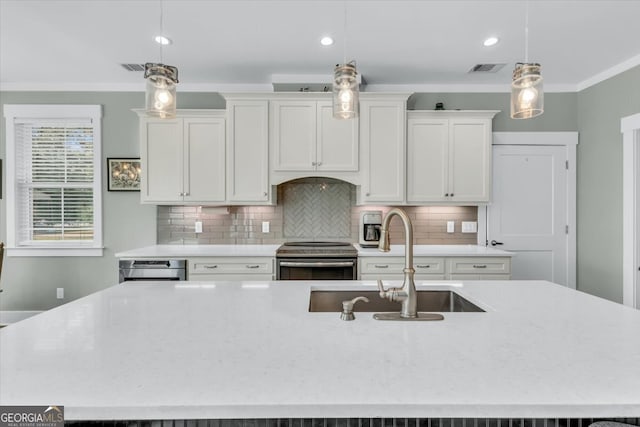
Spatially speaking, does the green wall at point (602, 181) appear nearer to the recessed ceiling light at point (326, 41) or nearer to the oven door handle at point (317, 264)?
the oven door handle at point (317, 264)

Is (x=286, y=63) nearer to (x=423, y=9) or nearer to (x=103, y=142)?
(x=423, y=9)

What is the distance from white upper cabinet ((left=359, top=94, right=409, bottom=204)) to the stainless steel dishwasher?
1.85m

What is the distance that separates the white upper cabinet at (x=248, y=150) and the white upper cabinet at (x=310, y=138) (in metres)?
0.10

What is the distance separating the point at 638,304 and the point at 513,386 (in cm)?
349

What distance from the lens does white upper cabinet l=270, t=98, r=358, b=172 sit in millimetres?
3385

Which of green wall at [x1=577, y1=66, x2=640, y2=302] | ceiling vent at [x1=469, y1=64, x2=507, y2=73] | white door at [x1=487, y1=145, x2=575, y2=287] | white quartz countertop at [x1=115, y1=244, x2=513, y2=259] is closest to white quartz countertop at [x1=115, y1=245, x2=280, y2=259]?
white quartz countertop at [x1=115, y1=244, x2=513, y2=259]

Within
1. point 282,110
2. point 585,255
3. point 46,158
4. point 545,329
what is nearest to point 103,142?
point 46,158

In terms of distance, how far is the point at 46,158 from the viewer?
382cm

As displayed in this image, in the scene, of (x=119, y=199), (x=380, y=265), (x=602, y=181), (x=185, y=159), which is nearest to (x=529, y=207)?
(x=602, y=181)

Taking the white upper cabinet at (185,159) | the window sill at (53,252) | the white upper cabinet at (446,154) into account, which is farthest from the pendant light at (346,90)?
the window sill at (53,252)

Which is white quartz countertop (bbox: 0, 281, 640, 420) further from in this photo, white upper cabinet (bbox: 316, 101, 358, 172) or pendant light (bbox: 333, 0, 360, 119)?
white upper cabinet (bbox: 316, 101, 358, 172)

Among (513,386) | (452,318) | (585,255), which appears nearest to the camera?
(513,386)

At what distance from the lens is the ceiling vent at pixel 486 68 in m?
3.31

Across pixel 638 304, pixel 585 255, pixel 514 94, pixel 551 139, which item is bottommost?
pixel 638 304
